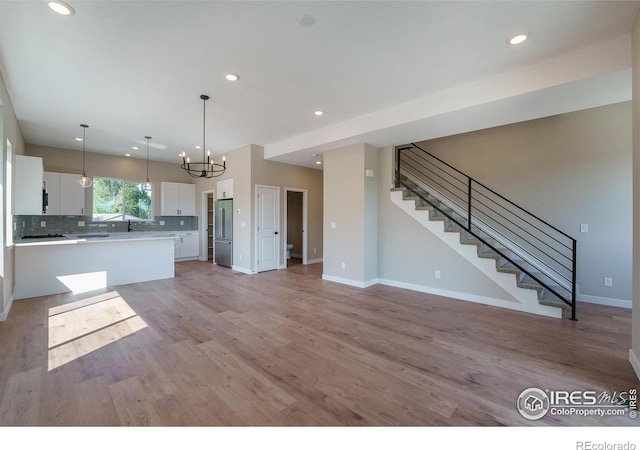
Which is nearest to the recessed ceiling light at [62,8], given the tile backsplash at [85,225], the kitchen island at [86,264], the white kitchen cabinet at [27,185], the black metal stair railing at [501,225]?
the white kitchen cabinet at [27,185]

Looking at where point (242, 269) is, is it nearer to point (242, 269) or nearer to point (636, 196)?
point (242, 269)

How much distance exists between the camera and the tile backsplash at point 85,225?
6.36 metres

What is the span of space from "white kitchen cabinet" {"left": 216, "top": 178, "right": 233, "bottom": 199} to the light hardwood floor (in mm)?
3472

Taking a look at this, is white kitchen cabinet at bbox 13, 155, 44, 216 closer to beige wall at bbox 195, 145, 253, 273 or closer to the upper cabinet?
the upper cabinet

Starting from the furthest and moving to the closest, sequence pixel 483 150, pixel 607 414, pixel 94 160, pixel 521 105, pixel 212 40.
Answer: pixel 94 160 < pixel 483 150 < pixel 521 105 < pixel 212 40 < pixel 607 414

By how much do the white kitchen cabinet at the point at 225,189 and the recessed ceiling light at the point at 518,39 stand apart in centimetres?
605

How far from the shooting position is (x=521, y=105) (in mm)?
3445

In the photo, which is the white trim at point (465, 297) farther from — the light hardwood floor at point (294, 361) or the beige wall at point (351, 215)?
the beige wall at point (351, 215)

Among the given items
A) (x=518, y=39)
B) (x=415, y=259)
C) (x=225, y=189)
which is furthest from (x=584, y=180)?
(x=225, y=189)

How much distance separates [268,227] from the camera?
6.83 metres

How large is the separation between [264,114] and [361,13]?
2590 millimetres

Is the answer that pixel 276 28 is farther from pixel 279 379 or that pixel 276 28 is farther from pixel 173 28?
pixel 279 379

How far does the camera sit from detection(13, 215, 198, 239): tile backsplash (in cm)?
636
